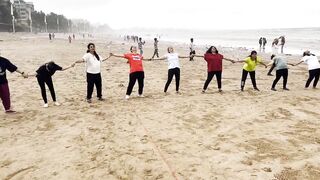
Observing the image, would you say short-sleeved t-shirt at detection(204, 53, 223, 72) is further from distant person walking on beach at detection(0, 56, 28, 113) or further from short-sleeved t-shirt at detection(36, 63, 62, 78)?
distant person walking on beach at detection(0, 56, 28, 113)

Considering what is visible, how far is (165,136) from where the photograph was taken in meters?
6.88

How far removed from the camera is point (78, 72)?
636 inches

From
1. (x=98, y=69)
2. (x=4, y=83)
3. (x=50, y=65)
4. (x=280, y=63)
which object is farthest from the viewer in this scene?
(x=280, y=63)

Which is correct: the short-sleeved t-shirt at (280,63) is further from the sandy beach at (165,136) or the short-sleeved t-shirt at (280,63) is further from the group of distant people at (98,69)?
the sandy beach at (165,136)

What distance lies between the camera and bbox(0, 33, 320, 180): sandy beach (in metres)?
5.29

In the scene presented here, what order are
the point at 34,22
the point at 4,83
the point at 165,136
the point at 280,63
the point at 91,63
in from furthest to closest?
the point at 34,22
the point at 280,63
the point at 91,63
the point at 4,83
the point at 165,136

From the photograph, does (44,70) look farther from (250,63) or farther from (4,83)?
(250,63)

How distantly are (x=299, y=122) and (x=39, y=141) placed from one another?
5.78 metres

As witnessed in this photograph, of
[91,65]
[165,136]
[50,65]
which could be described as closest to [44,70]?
[50,65]

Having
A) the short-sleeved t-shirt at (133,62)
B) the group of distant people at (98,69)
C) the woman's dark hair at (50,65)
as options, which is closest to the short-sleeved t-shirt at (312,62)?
the group of distant people at (98,69)

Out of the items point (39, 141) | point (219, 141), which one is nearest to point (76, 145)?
point (39, 141)

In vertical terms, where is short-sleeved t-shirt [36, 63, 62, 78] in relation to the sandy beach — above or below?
above

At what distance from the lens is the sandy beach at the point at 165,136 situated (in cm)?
529

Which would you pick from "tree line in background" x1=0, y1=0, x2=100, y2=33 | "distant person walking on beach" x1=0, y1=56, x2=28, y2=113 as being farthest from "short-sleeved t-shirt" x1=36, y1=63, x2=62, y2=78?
"tree line in background" x1=0, y1=0, x2=100, y2=33
